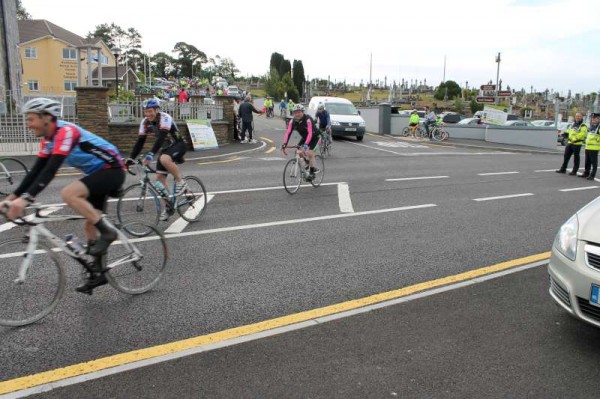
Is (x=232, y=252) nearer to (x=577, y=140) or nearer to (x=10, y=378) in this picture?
(x=10, y=378)

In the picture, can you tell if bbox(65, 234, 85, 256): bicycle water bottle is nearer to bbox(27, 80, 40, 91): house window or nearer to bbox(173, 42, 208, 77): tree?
bbox(27, 80, 40, 91): house window

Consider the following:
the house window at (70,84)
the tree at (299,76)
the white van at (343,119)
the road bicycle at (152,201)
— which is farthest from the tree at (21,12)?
the road bicycle at (152,201)

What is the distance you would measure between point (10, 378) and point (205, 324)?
147 cm

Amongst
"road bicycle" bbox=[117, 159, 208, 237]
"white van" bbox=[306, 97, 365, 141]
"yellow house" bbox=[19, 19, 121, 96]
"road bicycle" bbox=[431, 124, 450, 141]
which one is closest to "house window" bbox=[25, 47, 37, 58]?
"yellow house" bbox=[19, 19, 121, 96]

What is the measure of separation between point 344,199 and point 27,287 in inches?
265

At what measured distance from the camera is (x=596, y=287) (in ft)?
12.0

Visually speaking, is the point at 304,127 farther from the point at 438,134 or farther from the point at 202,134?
the point at 438,134

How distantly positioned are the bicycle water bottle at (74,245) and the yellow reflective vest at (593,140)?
14602 mm

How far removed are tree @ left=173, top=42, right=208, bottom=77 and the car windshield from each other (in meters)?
117

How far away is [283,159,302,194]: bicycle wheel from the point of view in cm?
1057

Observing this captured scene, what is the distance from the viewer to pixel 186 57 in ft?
447

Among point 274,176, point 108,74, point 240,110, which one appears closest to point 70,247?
point 274,176

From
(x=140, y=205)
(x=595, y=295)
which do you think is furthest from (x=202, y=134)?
(x=595, y=295)

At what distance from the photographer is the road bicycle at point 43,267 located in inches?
167
